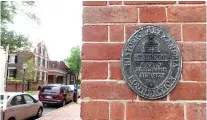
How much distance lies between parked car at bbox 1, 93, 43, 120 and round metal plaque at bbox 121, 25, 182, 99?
922 centimetres

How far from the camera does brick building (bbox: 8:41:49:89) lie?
50.3 m

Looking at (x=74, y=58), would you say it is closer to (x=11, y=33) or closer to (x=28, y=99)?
(x=11, y=33)

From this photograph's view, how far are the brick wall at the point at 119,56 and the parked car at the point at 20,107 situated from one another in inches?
360

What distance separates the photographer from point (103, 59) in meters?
1.70

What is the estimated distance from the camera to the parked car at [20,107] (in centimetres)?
1062

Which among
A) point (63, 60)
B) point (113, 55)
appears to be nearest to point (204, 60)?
point (113, 55)

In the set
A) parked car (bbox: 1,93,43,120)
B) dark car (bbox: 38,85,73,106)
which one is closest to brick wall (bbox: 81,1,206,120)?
parked car (bbox: 1,93,43,120)

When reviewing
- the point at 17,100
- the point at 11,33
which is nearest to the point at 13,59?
the point at 11,33

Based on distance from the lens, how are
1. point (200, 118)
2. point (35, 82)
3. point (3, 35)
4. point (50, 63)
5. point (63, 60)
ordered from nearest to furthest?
point (200, 118) → point (3, 35) → point (35, 82) → point (50, 63) → point (63, 60)

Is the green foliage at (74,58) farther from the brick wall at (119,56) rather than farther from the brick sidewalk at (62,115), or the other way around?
the brick wall at (119,56)

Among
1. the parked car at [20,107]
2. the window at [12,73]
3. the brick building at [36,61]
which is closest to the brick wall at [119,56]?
the parked car at [20,107]

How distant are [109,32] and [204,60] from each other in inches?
21.8

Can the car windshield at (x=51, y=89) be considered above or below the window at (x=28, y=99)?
above

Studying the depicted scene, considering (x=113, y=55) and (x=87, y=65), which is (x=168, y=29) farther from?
(x=87, y=65)
